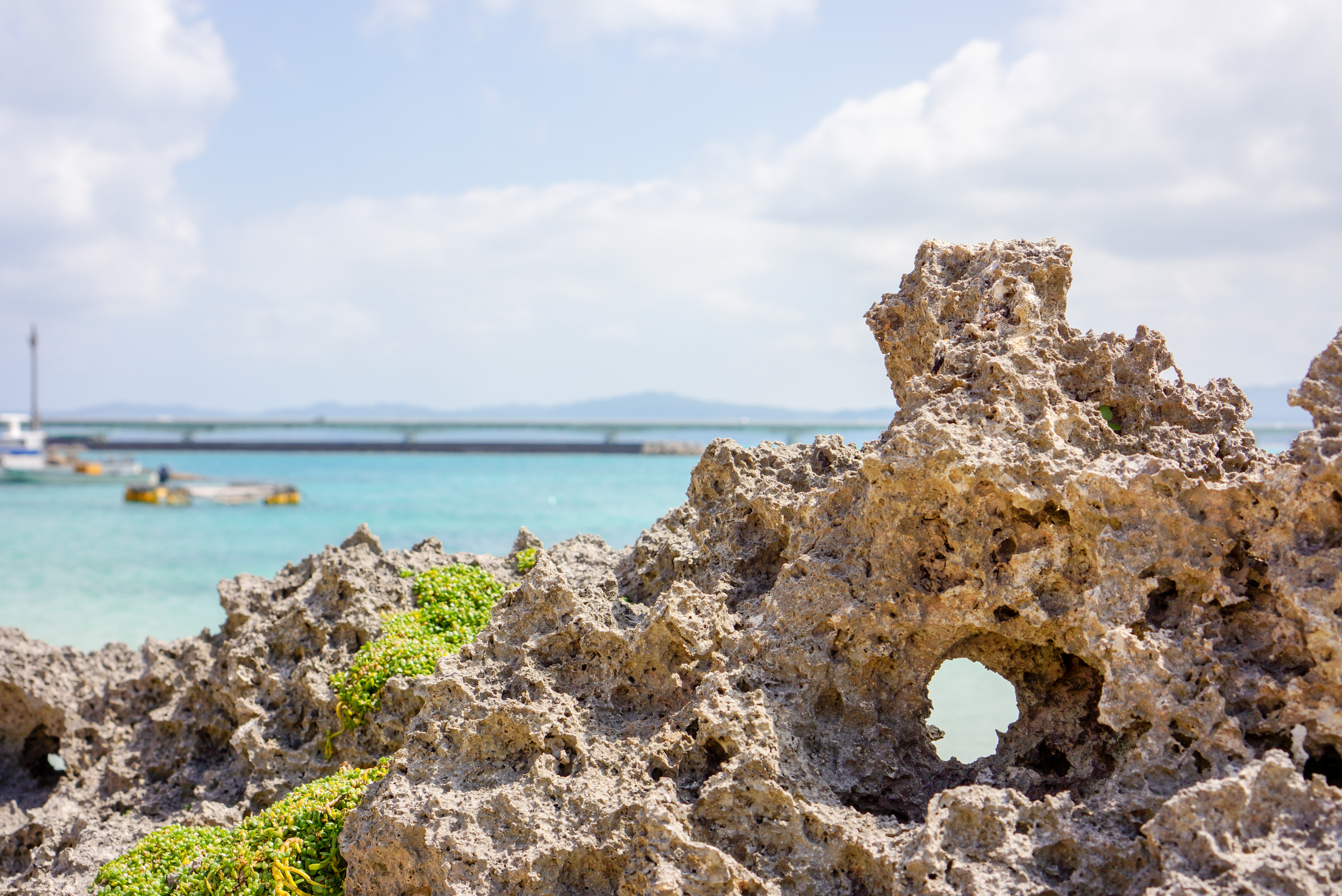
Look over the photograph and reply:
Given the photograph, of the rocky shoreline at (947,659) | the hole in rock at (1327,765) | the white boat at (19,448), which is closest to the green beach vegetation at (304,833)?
the rocky shoreline at (947,659)

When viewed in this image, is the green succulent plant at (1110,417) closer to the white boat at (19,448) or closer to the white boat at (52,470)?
the white boat at (52,470)

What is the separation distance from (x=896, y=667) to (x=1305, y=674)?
4.62ft

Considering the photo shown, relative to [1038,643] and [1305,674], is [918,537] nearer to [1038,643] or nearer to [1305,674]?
[1038,643]

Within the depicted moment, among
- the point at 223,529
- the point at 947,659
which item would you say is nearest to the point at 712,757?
the point at 947,659

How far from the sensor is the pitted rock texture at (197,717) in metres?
5.48

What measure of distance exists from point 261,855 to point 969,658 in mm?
3282

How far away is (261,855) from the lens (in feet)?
14.4

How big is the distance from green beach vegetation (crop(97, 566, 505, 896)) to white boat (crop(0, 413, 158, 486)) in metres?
54.8

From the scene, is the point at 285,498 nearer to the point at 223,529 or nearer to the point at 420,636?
the point at 223,529

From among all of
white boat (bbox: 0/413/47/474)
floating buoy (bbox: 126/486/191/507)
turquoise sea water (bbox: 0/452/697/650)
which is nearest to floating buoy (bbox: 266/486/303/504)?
turquoise sea water (bbox: 0/452/697/650)

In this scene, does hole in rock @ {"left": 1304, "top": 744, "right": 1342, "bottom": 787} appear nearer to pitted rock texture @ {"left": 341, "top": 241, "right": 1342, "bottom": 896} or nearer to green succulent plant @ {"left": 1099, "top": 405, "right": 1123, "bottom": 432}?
pitted rock texture @ {"left": 341, "top": 241, "right": 1342, "bottom": 896}

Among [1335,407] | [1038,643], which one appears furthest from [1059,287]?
[1038,643]

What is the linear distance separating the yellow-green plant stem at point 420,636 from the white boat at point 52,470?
54424mm

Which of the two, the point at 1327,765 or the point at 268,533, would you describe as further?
the point at 268,533
